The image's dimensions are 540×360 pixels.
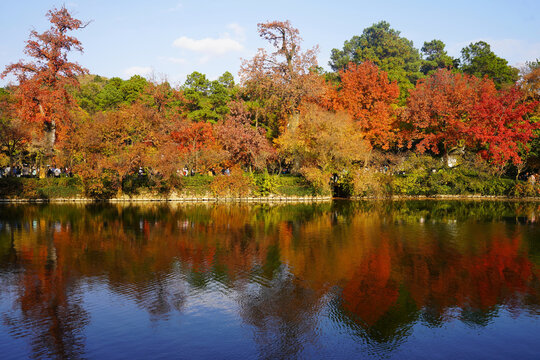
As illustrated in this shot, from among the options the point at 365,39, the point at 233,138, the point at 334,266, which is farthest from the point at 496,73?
the point at 334,266

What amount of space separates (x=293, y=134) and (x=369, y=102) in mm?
8505

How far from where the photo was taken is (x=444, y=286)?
40.1 feet

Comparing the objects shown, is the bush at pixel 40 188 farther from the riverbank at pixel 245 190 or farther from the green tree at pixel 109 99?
the green tree at pixel 109 99

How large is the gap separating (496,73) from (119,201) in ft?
181

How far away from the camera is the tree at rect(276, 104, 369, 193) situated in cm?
3481

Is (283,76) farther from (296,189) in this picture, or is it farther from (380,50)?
(380,50)

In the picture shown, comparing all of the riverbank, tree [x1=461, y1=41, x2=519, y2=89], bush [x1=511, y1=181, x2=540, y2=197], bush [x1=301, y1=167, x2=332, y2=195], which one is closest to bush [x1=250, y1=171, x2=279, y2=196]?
the riverbank

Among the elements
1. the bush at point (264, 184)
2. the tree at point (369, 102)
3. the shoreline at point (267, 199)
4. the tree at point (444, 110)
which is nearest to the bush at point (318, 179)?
the shoreline at point (267, 199)

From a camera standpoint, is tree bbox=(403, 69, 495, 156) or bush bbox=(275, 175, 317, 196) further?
tree bbox=(403, 69, 495, 156)

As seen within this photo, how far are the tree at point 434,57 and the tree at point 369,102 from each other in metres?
45.5

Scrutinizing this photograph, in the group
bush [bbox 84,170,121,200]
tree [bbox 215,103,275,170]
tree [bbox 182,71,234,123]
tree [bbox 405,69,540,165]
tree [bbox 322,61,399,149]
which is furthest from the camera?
tree [bbox 182,71,234,123]

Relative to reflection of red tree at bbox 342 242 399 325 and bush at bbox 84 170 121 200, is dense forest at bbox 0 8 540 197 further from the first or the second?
reflection of red tree at bbox 342 242 399 325

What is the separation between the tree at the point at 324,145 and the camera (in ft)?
114

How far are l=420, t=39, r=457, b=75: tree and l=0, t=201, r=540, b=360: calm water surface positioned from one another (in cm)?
6959
